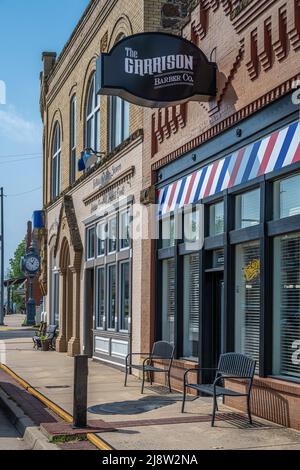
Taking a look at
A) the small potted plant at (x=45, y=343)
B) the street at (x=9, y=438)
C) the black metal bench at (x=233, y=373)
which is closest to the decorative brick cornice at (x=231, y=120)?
the black metal bench at (x=233, y=373)

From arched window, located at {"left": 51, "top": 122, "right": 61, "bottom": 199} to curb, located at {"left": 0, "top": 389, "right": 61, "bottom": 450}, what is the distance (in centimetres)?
1498

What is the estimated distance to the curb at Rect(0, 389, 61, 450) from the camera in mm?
8812

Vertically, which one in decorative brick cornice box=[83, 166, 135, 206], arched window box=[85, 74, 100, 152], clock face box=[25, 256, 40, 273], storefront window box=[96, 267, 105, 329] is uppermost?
arched window box=[85, 74, 100, 152]

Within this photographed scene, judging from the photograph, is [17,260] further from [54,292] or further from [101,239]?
[101,239]

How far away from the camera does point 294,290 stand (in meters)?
9.76

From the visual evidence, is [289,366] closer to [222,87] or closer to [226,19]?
[222,87]

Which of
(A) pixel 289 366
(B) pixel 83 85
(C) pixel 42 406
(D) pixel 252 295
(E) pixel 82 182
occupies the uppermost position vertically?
(B) pixel 83 85

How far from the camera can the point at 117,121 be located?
18922 mm

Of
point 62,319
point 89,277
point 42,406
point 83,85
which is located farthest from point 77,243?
point 42,406

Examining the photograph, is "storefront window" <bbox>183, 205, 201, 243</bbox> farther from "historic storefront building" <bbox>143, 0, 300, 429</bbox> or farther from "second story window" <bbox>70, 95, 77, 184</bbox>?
"second story window" <bbox>70, 95, 77, 184</bbox>

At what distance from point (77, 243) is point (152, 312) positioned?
7760 millimetres

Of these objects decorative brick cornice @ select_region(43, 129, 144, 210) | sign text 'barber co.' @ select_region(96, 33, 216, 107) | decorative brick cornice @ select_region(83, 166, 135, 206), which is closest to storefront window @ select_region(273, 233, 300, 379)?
sign text 'barber co.' @ select_region(96, 33, 216, 107)

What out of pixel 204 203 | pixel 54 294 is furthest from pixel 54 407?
pixel 54 294

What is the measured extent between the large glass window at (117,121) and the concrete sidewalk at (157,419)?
19.9 feet
